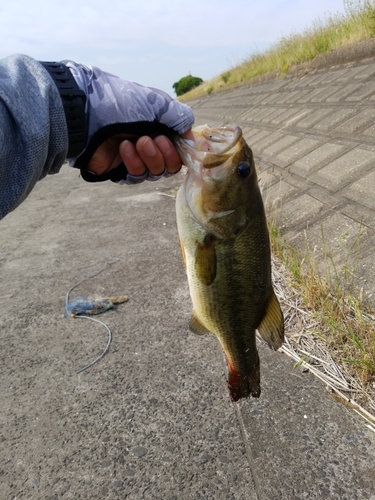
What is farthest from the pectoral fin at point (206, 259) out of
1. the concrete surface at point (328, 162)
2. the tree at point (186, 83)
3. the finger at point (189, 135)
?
the tree at point (186, 83)

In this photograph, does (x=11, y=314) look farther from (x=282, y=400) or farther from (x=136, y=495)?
(x=282, y=400)

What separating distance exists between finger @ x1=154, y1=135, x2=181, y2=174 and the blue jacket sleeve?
337 millimetres

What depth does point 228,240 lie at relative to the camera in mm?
1779

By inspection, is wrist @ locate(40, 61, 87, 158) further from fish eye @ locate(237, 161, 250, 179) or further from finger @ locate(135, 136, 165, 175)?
fish eye @ locate(237, 161, 250, 179)

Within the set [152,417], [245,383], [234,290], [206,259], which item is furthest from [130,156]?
[152,417]

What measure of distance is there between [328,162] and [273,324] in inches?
122

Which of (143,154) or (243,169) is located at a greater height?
(143,154)

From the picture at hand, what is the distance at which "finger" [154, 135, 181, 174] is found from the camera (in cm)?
165

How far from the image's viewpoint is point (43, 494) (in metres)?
2.23

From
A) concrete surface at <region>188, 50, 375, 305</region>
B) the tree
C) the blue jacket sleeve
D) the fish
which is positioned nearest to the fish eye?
the fish

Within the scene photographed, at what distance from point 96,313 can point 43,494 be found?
1645 mm

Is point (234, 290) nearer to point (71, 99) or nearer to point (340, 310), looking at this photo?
point (71, 99)

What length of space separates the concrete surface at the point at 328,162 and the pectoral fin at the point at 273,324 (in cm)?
115

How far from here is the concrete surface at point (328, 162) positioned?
326 centimetres
